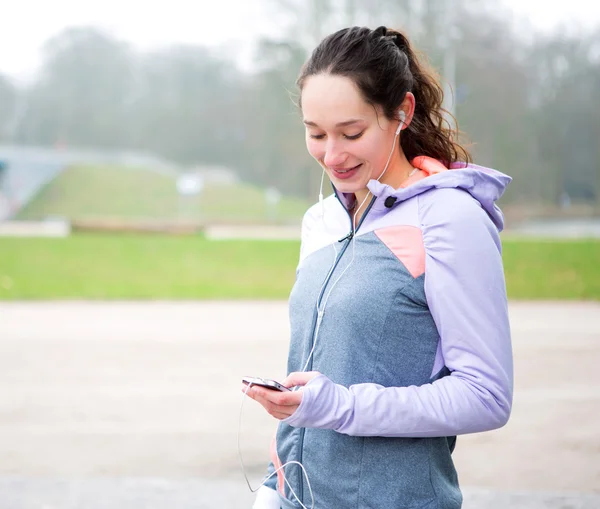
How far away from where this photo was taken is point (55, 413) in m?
6.06

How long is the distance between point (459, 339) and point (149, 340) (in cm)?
740

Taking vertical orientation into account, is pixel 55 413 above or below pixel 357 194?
below

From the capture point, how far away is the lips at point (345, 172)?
6.25 ft

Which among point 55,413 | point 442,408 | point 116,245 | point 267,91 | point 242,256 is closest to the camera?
point 442,408

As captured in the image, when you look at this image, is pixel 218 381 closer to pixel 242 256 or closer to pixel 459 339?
pixel 459 339

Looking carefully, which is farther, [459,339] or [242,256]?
[242,256]

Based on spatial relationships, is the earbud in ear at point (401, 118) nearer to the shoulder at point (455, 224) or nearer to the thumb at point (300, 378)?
the shoulder at point (455, 224)

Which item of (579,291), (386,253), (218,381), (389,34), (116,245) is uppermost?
(389,34)

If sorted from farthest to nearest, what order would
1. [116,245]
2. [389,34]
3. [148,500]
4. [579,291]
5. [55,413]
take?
[116,245] < [579,291] < [55,413] < [148,500] < [389,34]

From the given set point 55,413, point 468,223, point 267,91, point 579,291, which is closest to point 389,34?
point 468,223

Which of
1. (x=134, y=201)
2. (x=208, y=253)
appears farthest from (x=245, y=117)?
(x=208, y=253)

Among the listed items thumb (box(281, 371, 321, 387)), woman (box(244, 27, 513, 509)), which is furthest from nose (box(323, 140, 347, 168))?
thumb (box(281, 371, 321, 387))

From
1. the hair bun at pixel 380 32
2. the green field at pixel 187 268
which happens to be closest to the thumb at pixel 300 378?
the hair bun at pixel 380 32

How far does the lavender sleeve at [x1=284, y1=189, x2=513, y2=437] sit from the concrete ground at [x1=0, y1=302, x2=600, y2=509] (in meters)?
1.97
